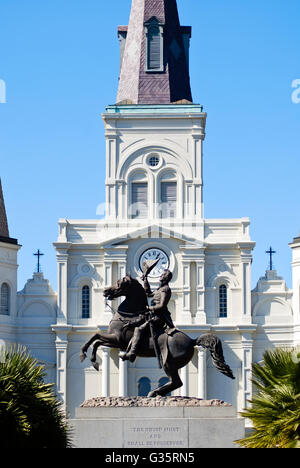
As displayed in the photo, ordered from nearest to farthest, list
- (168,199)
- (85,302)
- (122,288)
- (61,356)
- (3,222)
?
(122,288) → (61,356) → (85,302) → (3,222) → (168,199)

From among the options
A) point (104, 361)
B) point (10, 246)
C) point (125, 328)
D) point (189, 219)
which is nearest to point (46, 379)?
point (104, 361)

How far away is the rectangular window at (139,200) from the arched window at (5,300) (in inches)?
338

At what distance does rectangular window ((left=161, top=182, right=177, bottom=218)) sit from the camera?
70.5 m

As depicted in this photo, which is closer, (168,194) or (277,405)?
(277,405)

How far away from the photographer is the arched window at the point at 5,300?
69.2 m

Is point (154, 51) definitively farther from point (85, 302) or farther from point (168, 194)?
point (85, 302)

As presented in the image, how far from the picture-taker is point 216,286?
69.4m

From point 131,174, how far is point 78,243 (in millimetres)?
5428

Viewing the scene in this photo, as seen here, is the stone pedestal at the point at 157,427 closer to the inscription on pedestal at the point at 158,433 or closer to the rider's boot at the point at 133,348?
the inscription on pedestal at the point at 158,433

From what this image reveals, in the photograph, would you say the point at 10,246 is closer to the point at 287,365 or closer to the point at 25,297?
the point at 25,297

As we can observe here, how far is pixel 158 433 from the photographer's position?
91.2 feet

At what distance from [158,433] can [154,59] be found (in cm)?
4754

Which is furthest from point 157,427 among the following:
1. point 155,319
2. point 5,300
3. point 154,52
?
point 154,52

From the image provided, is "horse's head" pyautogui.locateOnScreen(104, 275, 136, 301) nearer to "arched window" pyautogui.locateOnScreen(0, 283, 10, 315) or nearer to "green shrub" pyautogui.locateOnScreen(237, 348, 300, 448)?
"green shrub" pyautogui.locateOnScreen(237, 348, 300, 448)
